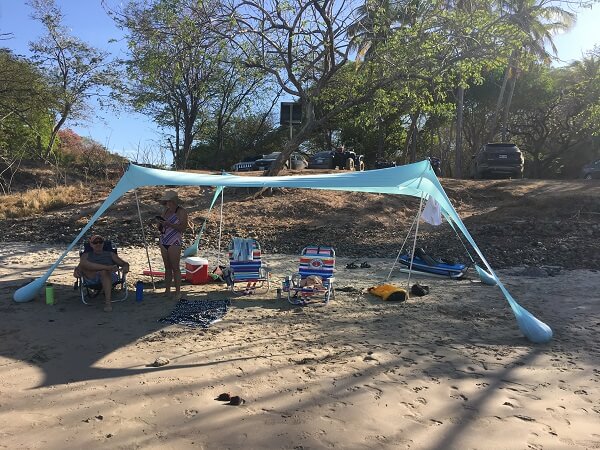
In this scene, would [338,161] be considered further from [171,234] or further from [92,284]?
[92,284]

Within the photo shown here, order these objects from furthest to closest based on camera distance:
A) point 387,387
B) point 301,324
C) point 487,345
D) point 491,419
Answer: point 301,324, point 487,345, point 387,387, point 491,419

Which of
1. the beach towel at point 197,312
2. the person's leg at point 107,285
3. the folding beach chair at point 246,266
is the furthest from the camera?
the folding beach chair at point 246,266

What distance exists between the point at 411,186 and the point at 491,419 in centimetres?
429

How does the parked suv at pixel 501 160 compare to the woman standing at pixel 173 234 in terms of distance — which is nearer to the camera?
the woman standing at pixel 173 234

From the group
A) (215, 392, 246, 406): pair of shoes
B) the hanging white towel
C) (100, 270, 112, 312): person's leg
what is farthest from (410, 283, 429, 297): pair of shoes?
(100, 270, 112, 312): person's leg

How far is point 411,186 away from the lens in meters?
7.09

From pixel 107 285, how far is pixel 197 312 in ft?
4.07

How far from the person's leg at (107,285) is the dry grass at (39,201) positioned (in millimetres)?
9746

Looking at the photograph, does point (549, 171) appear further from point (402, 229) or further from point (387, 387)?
point (387, 387)

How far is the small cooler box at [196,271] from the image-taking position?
7488mm

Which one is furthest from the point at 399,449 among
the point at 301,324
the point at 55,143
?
the point at 55,143

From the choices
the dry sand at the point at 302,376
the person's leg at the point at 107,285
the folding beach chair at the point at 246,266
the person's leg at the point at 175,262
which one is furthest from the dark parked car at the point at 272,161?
the dry sand at the point at 302,376

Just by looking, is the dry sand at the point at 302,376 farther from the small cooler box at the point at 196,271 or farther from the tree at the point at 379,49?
the tree at the point at 379,49

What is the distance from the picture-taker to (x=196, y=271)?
24.7 ft
